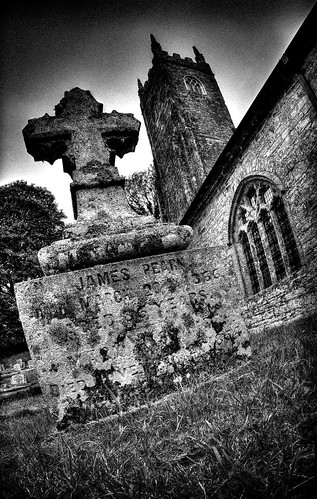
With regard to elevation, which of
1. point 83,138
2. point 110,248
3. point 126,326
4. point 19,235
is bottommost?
point 126,326

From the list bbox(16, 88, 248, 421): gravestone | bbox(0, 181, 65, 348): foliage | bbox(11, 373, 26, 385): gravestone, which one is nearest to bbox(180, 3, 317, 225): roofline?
bbox(16, 88, 248, 421): gravestone

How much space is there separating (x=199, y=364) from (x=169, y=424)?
2.19 ft

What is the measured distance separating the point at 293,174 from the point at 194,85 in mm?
14840

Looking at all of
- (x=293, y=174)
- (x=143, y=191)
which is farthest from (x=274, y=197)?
(x=143, y=191)

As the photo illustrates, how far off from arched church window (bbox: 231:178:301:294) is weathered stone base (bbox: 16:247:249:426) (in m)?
5.64

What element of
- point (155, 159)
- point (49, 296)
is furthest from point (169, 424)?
point (155, 159)

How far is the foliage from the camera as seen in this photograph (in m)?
17.4

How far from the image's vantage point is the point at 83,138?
3188 mm

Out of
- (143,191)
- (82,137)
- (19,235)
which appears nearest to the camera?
(82,137)

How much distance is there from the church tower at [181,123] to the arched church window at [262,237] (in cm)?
610

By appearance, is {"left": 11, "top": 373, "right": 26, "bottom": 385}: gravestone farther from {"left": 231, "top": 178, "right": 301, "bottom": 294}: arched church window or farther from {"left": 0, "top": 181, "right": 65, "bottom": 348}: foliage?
{"left": 0, "top": 181, "right": 65, "bottom": 348}: foliage

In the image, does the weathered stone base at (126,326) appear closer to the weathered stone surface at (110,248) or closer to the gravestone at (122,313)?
the gravestone at (122,313)

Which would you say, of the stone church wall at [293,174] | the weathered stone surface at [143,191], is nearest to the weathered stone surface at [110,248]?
the stone church wall at [293,174]

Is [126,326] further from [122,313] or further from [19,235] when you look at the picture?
[19,235]
